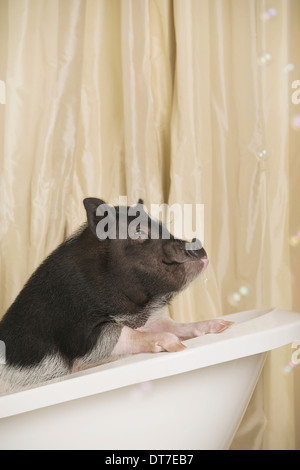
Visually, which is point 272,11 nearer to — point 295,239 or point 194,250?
point 295,239

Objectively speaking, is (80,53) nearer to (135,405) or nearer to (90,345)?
(90,345)

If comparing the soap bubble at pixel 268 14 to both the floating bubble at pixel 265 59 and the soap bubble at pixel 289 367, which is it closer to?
the floating bubble at pixel 265 59

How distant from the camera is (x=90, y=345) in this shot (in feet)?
2.80

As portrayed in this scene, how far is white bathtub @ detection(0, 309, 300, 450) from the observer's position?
78cm

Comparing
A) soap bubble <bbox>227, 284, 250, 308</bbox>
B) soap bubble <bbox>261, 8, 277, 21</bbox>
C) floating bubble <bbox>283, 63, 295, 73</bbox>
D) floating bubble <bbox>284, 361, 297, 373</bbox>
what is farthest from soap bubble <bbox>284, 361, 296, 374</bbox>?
soap bubble <bbox>261, 8, 277, 21</bbox>

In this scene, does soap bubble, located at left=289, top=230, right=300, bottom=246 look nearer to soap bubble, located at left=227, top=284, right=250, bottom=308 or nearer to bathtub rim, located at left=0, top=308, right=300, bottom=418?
soap bubble, located at left=227, top=284, right=250, bottom=308

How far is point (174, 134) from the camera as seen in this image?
4.56 ft

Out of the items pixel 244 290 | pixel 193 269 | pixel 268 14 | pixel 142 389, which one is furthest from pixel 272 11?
pixel 142 389

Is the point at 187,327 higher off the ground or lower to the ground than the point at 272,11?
lower

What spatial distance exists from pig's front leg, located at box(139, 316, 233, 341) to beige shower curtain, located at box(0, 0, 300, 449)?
38 cm

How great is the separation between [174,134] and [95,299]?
678mm

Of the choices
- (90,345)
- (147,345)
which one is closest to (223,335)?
(147,345)

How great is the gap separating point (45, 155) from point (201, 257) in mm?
615

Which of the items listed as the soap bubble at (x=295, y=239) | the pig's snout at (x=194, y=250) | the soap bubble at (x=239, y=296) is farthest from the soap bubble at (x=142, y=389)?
the soap bubble at (x=295, y=239)
